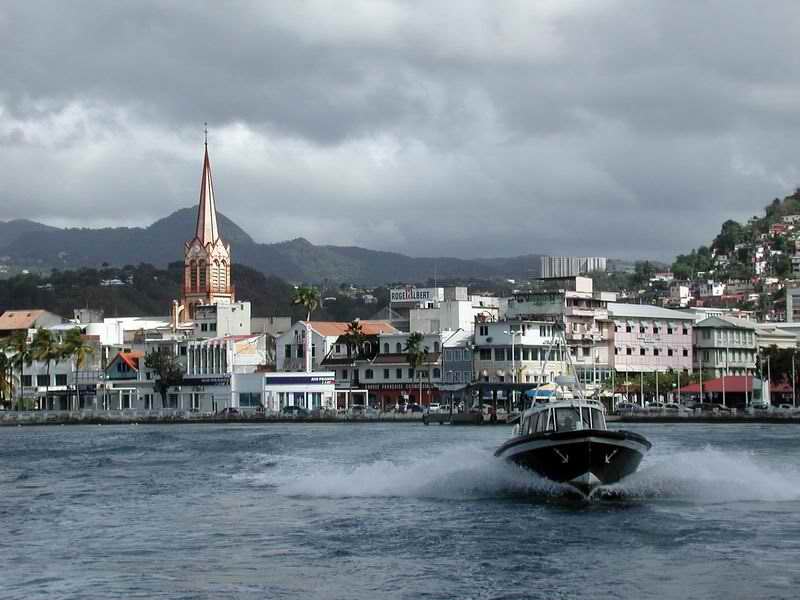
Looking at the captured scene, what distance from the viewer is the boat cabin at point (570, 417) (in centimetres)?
5091

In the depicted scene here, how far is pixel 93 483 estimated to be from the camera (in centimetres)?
6631

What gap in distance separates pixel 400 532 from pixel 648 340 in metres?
145

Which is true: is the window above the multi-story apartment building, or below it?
below

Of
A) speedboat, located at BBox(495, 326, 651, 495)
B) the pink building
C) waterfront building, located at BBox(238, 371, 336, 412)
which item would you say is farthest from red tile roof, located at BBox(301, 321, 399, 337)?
speedboat, located at BBox(495, 326, 651, 495)

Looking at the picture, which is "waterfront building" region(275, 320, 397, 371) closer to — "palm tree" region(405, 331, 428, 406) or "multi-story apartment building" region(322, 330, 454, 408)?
"multi-story apartment building" region(322, 330, 454, 408)

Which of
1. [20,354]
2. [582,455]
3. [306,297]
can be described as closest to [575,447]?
[582,455]

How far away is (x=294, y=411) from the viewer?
164 metres

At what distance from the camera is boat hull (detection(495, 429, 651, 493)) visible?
161ft

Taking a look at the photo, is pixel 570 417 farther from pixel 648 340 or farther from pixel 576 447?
pixel 648 340

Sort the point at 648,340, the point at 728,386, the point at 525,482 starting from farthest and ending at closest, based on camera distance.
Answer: the point at 648,340, the point at 728,386, the point at 525,482

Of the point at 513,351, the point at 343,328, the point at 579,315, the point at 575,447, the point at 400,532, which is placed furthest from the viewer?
the point at 343,328

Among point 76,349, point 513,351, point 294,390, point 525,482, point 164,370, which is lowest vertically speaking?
point 525,482

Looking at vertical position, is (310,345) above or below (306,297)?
below

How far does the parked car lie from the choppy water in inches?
3324
